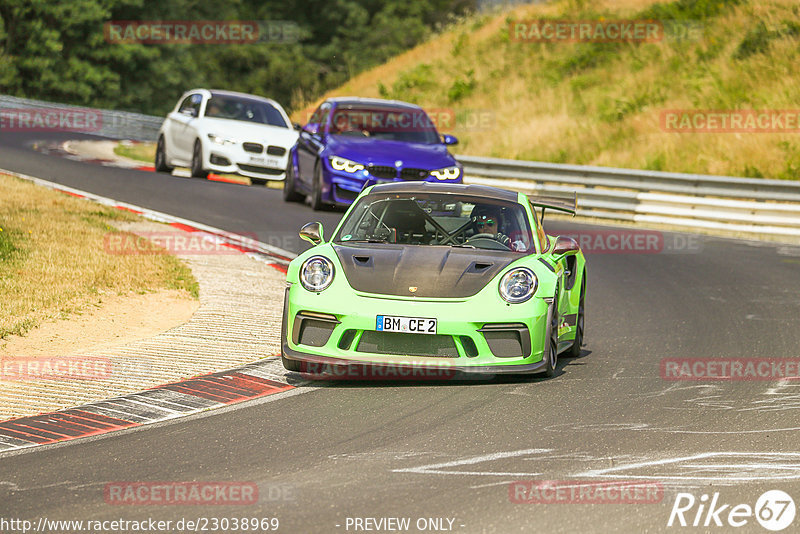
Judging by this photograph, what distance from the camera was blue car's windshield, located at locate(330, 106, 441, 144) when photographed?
19.8 m

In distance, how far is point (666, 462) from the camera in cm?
643

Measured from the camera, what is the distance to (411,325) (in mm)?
8242

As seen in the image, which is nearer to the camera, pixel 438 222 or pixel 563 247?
pixel 563 247

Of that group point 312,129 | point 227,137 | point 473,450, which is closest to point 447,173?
point 312,129

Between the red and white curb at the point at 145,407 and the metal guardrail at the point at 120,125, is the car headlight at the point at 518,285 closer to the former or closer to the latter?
the red and white curb at the point at 145,407

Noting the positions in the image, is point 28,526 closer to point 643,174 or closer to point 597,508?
point 597,508

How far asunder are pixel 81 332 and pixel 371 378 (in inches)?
111

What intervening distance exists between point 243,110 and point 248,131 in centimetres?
121

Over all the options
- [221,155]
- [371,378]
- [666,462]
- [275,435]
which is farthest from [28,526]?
[221,155]
